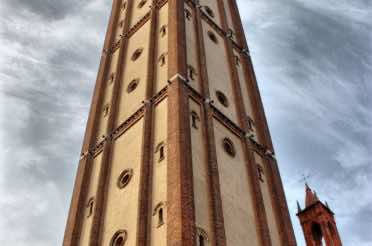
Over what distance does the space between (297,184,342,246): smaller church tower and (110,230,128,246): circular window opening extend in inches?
612

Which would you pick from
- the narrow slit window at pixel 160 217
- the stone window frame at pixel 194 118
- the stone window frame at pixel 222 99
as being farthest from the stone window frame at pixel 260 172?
the narrow slit window at pixel 160 217

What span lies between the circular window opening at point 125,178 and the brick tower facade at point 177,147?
0.19 ft

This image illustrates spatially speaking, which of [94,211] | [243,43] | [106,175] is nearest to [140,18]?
[243,43]

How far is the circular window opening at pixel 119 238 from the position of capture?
18034 mm

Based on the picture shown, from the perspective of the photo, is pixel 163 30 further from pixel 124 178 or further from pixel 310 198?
pixel 310 198

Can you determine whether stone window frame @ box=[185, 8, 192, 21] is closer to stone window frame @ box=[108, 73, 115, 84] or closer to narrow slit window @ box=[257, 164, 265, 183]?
stone window frame @ box=[108, 73, 115, 84]

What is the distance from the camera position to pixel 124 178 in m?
20.8

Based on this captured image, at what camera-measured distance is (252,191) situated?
20.9 meters

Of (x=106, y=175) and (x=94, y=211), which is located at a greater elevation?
(x=106, y=175)

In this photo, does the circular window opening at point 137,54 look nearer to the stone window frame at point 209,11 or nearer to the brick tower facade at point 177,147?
the brick tower facade at point 177,147

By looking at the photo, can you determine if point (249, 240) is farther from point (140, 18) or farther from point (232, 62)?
point (140, 18)

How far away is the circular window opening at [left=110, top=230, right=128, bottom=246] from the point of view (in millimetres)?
18034

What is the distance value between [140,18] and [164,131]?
1201 cm

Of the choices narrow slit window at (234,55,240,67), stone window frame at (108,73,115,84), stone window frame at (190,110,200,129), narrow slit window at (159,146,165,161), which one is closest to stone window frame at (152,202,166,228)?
narrow slit window at (159,146,165,161)
